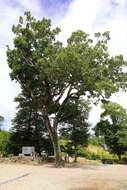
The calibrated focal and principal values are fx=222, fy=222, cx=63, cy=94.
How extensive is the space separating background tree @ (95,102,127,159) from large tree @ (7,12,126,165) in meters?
10.5

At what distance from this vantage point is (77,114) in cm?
2625

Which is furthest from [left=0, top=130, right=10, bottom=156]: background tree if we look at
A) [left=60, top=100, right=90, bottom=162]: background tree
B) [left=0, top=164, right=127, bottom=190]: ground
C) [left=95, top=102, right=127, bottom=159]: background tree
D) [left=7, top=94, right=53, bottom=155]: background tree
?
[left=0, top=164, right=127, bottom=190]: ground

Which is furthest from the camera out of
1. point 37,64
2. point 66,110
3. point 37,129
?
point 37,129

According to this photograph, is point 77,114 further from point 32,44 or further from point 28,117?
point 32,44

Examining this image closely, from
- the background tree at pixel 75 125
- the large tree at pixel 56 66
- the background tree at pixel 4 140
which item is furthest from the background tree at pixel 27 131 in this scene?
the large tree at pixel 56 66

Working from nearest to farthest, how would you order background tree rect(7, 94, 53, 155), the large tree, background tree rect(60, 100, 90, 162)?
the large tree < background tree rect(60, 100, 90, 162) < background tree rect(7, 94, 53, 155)

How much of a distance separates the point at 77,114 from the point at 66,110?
70.8 inches

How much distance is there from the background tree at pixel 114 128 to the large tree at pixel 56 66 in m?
10.5

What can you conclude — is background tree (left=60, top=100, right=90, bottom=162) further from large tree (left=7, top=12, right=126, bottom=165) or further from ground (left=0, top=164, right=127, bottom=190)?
ground (left=0, top=164, right=127, bottom=190)

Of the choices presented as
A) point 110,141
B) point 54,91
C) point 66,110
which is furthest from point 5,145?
point 110,141

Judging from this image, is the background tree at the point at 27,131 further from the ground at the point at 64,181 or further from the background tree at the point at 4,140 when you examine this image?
the ground at the point at 64,181

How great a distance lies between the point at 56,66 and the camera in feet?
53.2

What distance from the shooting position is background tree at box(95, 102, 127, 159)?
1081 inches

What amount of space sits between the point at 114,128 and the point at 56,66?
16.0 meters
